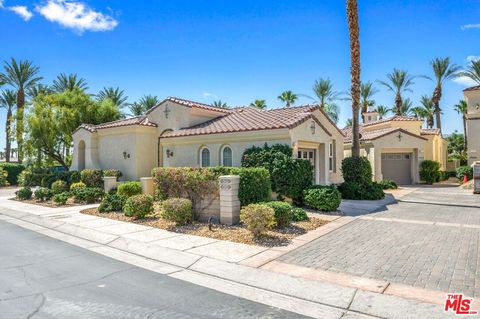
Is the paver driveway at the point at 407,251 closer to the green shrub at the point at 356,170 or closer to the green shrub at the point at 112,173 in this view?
the green shrub at the point at 356,170

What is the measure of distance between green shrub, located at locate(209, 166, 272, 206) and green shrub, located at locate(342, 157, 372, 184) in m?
7.67

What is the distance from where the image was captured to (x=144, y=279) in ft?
21.9

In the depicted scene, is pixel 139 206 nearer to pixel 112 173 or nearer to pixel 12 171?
pixel 112 173

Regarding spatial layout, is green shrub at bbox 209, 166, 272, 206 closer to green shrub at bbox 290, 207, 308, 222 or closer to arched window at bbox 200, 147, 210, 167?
green shrub at bbox 290, 207, 308, 222

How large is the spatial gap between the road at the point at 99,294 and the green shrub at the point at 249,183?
5.17m

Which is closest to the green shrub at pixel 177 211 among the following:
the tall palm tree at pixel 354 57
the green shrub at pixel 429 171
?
the tall palm tree at pixel 354 57

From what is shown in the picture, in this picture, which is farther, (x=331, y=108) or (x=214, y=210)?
(x=331, y=108)

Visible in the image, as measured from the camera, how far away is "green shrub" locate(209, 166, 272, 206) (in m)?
12.0

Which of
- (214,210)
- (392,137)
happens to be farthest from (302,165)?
(392,137)

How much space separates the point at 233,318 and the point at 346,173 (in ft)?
49.5

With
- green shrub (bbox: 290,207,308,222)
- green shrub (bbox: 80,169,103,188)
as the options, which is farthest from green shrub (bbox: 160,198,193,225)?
green shrub (bbox: 80,169,103,188)

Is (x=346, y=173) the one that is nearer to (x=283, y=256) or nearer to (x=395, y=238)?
(x=395, y=238)

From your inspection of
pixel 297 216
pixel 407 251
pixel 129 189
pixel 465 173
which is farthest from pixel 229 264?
pixel 465 173

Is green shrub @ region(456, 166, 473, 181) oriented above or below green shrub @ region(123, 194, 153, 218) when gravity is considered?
above
